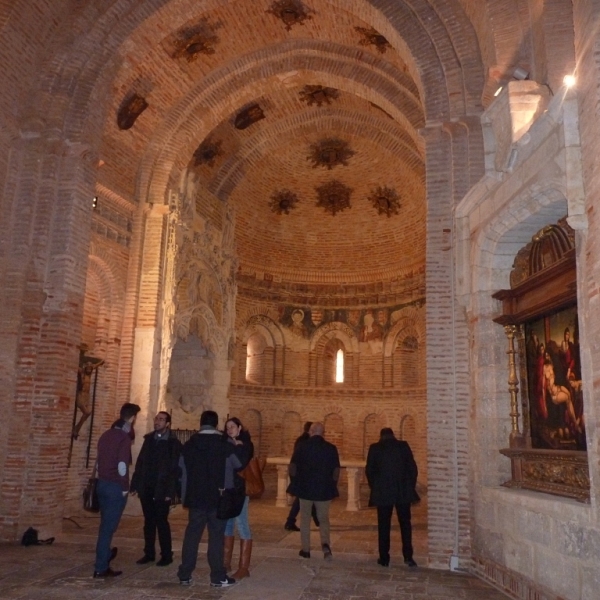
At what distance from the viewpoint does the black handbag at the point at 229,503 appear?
6.15 metres

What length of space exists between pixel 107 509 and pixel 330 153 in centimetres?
1331

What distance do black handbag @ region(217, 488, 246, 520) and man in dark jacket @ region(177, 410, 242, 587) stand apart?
0.04 metres

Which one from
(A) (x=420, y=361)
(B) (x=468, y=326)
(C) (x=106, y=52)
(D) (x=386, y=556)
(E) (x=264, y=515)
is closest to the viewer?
(D) (x=386, y=556)

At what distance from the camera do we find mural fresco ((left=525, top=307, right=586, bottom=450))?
6211 millimetres

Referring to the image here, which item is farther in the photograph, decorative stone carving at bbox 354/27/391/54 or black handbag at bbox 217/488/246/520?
decorative stone carving at bbox 354/27/391/54

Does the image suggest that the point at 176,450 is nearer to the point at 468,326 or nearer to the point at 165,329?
the point at 468,326

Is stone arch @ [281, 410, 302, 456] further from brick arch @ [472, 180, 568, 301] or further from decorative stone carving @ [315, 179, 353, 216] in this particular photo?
brick arch @ [472, 180, 568, 301]

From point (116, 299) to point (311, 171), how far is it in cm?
800

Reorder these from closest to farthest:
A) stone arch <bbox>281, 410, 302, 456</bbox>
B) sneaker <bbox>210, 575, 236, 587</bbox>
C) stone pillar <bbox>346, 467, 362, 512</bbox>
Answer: sneaker <bbox>210, 575, 236, 587</bbox>
stone pillar <bbox>346, 467, 362, 512</bbox>
stone arch <bbox>281, 410, 302, 456</bbox>

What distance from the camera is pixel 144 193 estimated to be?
13.5m

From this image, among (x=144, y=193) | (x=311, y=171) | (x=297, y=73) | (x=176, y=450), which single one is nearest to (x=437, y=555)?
(x=176, y=450)

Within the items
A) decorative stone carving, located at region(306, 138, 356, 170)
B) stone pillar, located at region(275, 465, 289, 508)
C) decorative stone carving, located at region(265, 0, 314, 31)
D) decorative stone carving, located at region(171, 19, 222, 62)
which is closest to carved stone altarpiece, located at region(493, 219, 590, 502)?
decorative stone carving, located at region(265, 0, 314, 31)

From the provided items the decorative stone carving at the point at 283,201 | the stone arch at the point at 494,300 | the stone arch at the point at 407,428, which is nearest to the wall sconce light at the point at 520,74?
the stone arch at the point at 494,300

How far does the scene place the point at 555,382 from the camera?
21.7 feet
